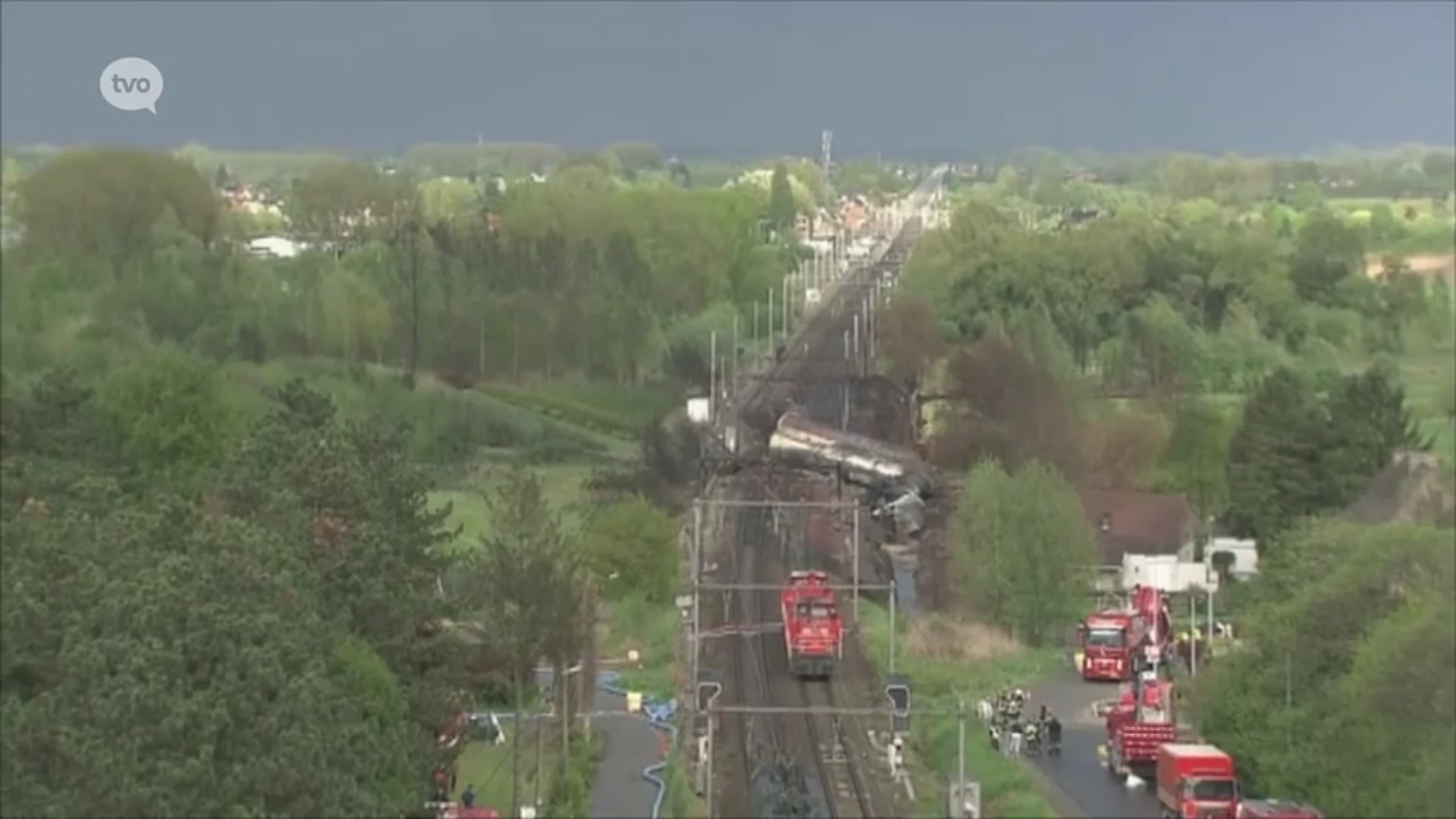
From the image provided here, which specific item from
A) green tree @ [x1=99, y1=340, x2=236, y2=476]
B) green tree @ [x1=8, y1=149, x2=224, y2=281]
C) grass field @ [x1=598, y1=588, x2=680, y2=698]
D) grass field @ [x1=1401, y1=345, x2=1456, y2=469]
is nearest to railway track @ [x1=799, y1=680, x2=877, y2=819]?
grass field @ [x1=598, y1=588, x2=680, y2=698]

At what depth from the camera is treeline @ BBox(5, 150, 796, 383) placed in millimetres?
7301

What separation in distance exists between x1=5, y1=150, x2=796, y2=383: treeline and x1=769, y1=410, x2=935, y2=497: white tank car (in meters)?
0.46

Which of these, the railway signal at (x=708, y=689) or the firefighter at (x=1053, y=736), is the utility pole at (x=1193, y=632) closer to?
the firefighter at (x=1053, y=736)

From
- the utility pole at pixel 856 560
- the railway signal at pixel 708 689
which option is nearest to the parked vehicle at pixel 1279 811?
the railway signal at pixel 708 689

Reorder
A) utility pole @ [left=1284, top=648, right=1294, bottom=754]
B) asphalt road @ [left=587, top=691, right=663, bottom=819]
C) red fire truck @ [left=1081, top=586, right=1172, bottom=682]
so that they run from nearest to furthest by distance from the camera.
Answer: utility pole @ [left=1284, top=648, right=1294, bottom=754]
asphalt road @ [left=587, top=691, right=663, bottom=819]
red fire truck @ [left=1081, top=586, right=1172, bottom=682]

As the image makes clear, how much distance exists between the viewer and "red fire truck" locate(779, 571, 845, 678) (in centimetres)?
618

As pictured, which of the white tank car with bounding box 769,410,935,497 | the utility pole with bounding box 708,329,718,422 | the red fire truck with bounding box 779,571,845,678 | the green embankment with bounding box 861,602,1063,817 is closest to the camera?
the green embankment with bounding box 861,602,1063,817

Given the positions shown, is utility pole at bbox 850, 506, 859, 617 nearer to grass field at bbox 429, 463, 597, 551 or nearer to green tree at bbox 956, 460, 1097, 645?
green tree at bbox 956, 460, 1097, 645

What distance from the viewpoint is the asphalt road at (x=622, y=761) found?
5.02m

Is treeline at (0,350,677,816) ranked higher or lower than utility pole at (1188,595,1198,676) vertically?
higher

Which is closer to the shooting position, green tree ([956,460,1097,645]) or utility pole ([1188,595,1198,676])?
utility pole ([1188,595,1198,676])

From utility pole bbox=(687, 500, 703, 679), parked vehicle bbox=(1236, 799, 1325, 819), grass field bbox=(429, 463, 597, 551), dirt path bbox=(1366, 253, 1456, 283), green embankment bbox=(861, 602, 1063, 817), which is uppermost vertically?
dirt path bbox=(1366, 253, 1456, 283)

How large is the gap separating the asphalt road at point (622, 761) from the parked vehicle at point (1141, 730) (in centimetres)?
126

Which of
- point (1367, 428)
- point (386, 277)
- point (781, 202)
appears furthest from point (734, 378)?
point (1367, 428)
